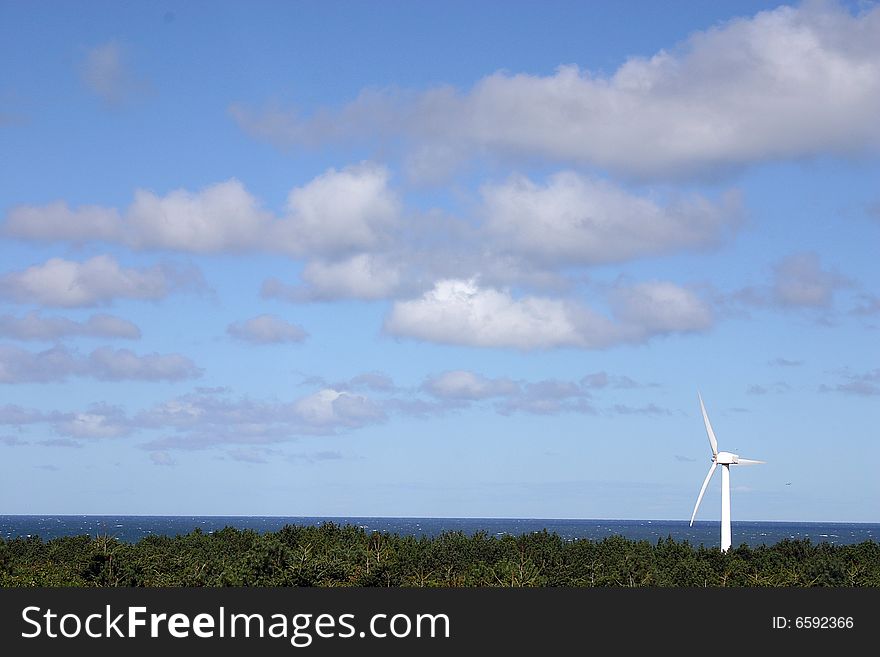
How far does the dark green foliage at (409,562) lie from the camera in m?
57.9

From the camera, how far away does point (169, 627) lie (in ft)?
124

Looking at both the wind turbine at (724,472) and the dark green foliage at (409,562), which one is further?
the wind turbine at (724,472)

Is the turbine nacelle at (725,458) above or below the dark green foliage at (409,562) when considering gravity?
above

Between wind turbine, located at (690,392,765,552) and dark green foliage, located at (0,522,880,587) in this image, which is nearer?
dark green foliage, located at (0,522,880,587)

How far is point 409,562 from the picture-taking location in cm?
6925

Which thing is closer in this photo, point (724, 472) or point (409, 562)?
point (409, 562)

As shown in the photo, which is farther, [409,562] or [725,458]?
[725,458]

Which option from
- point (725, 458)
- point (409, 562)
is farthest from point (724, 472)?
point (409, 562)

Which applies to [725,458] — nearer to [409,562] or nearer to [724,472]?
[724,472]

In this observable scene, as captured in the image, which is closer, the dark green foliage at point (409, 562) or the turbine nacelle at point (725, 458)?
the dark green foliage at point (409, 562)

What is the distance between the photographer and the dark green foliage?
57938 mm

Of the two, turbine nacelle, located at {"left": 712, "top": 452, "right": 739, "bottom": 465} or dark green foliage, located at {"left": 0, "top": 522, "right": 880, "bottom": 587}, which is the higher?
turbine nacelle, located at {"left": 712, "top": 452, "right": 739, "bottom": 465}

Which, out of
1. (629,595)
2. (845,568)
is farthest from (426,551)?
(629,595)

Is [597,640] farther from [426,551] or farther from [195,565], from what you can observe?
[426,551]
